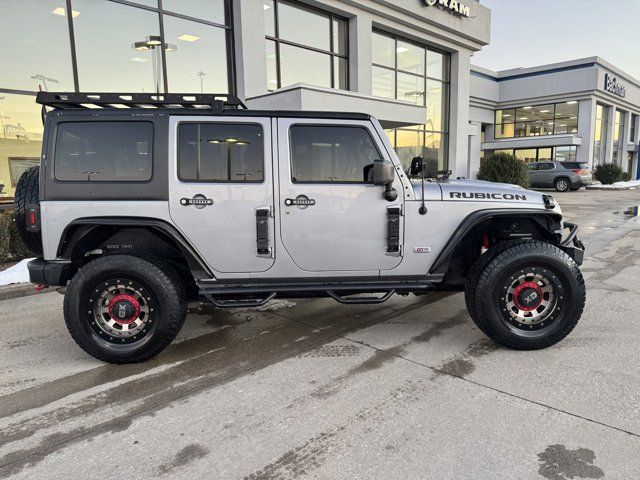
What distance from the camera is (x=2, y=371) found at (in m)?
3.77

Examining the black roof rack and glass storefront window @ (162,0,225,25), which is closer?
the black roof rack

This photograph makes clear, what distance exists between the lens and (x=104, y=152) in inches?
147

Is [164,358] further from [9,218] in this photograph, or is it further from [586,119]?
[586,119]

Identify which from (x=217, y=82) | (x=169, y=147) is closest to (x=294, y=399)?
(x=169, y=147)

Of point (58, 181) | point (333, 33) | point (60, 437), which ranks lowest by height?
point (60, 437)

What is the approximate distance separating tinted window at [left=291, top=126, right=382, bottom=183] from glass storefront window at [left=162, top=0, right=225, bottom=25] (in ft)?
32.4

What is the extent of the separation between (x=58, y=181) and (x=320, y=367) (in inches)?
103

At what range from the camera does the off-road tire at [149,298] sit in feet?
12.0

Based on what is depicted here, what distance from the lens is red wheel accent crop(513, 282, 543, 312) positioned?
12.8 feet

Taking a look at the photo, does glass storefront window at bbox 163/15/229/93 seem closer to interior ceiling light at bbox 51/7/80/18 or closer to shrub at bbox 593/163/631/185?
interior ceiling light at bbox 51/7/80/18

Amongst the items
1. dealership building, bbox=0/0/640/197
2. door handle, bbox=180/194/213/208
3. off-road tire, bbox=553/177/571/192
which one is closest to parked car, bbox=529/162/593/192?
off-road tire, bbox=553/177/571/192

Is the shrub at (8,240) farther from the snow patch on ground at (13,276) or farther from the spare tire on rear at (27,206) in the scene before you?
the spare tire on rear at (27,206)

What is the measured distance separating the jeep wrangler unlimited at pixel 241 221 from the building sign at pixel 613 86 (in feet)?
120

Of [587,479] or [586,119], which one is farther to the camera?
[586,119]
